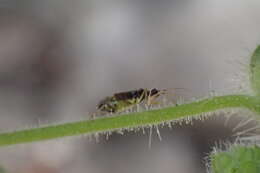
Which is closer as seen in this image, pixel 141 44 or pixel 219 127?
pixel 219 127

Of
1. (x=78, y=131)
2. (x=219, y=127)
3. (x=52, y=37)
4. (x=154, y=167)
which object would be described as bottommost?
(x=154, y=167)

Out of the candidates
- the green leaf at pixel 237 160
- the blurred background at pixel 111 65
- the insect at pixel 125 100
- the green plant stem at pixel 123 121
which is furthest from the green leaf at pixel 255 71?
the blurred background at pixel 111 65

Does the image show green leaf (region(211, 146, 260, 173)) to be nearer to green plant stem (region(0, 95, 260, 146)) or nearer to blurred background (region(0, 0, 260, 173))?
green plant stem (region(0, 95, 260, 146))

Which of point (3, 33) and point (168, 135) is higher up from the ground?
point (3, 33)

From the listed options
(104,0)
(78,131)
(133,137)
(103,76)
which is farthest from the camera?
(104,0)

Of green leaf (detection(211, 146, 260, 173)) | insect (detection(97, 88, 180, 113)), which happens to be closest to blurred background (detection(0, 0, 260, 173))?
insect (detection(97, 88, 180, 113))

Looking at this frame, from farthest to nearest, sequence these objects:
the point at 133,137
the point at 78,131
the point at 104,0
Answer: the point at 104,0 < the point at 133,137 < the point at 78,131

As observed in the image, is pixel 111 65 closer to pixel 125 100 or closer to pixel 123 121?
pixel 125 100

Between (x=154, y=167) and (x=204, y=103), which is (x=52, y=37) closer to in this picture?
(x=154, y=167)

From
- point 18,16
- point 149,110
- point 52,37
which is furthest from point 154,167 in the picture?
point 149,110
